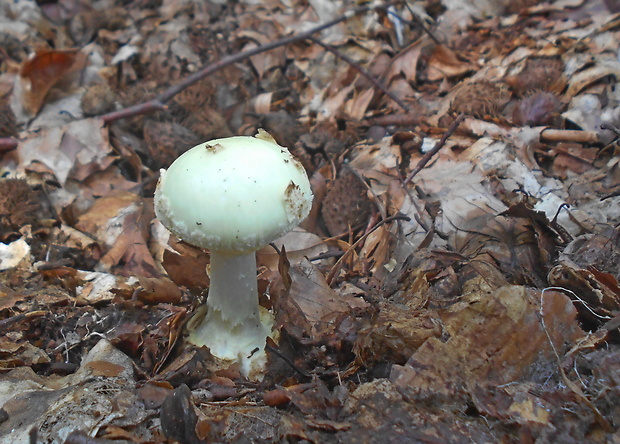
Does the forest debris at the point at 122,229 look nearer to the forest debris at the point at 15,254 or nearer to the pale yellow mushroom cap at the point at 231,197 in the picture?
the forest debris at the point at 15,254

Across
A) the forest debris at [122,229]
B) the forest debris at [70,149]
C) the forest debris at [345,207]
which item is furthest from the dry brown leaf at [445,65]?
the forest debris at [70,149]

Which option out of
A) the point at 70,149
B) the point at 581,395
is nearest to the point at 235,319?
the point at 581,395

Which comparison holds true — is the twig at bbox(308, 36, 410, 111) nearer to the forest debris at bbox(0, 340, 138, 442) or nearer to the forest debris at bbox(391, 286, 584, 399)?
the forest debris at bbox(391, 286, 584, 399)

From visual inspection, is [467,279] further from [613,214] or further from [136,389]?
[136,389]

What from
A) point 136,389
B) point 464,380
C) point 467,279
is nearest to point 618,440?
point 464,380

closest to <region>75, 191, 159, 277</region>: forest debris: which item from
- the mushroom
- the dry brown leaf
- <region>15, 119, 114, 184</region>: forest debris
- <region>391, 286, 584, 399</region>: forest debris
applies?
<region>15, 119, 114, 184</region>: forest debris

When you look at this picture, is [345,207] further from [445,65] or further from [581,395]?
[445,65]

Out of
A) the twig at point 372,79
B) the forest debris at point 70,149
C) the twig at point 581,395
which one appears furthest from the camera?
the twig at point 372,79
